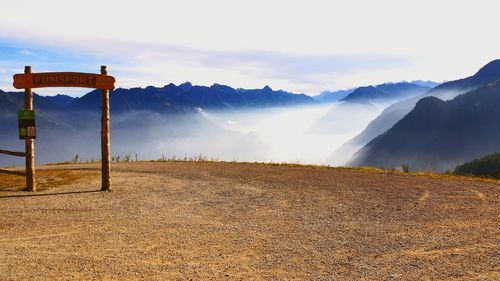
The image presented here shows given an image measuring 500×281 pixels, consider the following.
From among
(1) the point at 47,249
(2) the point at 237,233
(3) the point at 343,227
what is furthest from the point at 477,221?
(1) the point at 47,249

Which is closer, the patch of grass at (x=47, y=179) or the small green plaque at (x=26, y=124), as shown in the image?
the small green plaque at (x=26, y=124)

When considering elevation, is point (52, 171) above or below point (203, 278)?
above

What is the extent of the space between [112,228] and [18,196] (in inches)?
261

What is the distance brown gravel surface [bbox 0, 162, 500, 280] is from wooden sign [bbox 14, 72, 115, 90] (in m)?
4.21

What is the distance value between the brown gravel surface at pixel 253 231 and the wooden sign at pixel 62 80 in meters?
4.21

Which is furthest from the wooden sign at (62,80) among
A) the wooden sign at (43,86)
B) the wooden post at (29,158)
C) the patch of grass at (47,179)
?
the patch of grass at (47,179)

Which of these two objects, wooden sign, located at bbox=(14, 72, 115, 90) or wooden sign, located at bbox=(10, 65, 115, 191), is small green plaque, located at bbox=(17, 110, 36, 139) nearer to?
wooden sign, located at bbox=(10, 65, 115, 191)

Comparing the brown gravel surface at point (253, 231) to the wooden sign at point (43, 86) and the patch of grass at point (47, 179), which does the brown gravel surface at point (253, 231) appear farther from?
the wooden sign at point (43, 86)

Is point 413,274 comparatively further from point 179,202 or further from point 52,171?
point 52,171

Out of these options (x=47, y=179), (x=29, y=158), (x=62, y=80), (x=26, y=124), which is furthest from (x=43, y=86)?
(x=47, y=179)

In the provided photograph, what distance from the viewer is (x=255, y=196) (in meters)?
16.0

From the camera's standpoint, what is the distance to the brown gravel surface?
8367mm

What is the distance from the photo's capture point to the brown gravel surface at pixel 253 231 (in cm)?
837

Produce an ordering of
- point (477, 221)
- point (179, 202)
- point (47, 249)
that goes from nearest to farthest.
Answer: point (47, 249) → point (477, 221) → point (179, 202)
